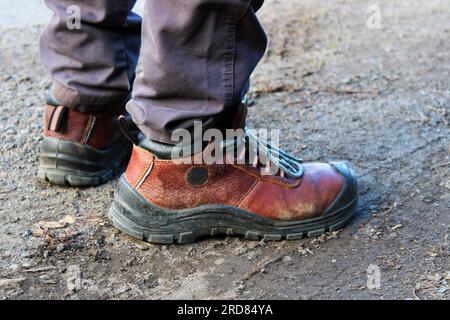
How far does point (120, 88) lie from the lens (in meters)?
1.99

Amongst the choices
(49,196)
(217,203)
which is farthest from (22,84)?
(217,203)

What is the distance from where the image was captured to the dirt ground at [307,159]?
5.38 feet

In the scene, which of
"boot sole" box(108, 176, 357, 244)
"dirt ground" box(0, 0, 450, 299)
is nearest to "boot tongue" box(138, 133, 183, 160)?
"boot sole" box(108, 176, 357, 244)

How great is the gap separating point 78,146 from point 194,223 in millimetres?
470

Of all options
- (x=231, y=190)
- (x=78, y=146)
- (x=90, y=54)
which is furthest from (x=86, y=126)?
(x=231, y=190)

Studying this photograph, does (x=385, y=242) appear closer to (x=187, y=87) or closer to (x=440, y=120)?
(x=187, y=87)

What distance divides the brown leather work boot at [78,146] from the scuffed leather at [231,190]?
304 millimetres

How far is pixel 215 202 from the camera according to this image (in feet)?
5.78

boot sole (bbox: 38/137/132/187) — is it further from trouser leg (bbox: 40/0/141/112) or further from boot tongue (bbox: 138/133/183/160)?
boot tongue (bbox: 138/133/183/160)

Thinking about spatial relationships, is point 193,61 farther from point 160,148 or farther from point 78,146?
point 78,146

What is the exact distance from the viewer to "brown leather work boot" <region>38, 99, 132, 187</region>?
6.63 ft

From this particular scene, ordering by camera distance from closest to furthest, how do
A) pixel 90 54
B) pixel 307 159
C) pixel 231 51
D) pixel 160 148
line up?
pixel 231 51, pixel 160 148, pixel 90 54, pixel 307 159

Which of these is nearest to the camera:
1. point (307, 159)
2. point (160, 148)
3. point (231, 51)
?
point (231, 51)

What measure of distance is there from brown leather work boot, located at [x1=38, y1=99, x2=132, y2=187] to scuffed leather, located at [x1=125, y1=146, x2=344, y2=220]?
1.00 ft
